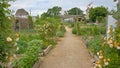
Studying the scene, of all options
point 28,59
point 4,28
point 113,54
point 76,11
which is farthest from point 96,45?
point 76,11

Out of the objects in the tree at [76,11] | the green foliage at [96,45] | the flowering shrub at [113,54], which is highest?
the tree at [76,11]

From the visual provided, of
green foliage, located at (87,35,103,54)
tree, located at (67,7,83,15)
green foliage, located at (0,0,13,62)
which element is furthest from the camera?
tree, located at (67,7,83,15)

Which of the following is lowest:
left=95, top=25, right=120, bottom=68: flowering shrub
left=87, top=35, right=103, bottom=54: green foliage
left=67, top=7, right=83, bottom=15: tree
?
left=87, top=35, right=103, bottom=54: green foliage

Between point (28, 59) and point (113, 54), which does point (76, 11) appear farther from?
point (113, 54)

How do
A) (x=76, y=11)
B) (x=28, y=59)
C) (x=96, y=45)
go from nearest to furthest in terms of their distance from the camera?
(x=28, y=59), (x=96, y=45), (x=76, y=11)

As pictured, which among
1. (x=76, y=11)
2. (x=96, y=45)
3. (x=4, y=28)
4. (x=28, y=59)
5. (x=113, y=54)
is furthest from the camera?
(x=76, y=11)

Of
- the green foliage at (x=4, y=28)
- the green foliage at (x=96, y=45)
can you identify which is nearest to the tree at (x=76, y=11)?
the green foliage at (x=96, y=45)

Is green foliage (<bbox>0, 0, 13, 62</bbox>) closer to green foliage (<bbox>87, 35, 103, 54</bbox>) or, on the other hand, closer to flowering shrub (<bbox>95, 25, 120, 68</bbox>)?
flowering shrub (<bbox>95, 25, 120, 68</bbox>)

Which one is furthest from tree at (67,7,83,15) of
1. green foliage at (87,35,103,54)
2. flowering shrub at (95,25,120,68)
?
flowering shrub at (95,25,120,68)

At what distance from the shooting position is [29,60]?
40.7 ft

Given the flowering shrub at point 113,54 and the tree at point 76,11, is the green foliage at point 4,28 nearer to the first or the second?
the flowering shrub at point 113,54

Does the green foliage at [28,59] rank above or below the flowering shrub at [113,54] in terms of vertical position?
below

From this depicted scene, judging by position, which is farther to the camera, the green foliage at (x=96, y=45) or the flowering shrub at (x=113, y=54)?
the green foliage at (x=96, y=45)

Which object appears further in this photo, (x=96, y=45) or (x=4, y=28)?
(x=96, y=45)
